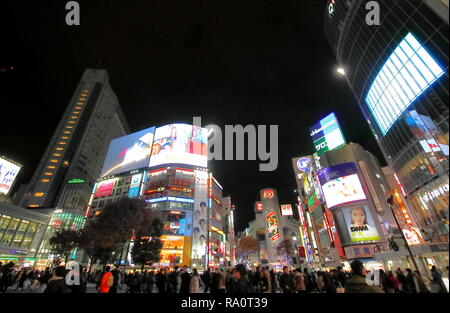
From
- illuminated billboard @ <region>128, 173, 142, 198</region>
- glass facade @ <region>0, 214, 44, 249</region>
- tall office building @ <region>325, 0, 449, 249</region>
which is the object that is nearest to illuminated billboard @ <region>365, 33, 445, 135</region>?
tall office building @ <region>325, 0, 449, 249</region>

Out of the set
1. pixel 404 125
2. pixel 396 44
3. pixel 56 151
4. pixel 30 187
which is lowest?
pixel 404 125

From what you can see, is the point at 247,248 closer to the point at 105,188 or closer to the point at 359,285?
the point at 105,188

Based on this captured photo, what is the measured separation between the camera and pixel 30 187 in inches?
2936

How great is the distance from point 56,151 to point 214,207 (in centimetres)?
6773

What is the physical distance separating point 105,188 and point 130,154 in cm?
1383

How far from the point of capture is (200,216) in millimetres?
58062

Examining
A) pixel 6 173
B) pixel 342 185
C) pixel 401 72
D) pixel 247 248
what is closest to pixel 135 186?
pixel 6 173

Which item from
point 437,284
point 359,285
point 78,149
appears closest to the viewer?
point 359,285

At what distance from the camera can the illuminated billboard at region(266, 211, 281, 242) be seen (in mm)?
87912

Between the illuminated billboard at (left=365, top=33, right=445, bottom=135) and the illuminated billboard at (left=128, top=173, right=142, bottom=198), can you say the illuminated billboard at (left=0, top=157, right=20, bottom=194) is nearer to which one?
the illuminated billboard at (left=128, top=173, right=142, bottom=198)

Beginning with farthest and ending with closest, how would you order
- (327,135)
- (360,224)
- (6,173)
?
(327,135) < (6,173) < (360,224)
